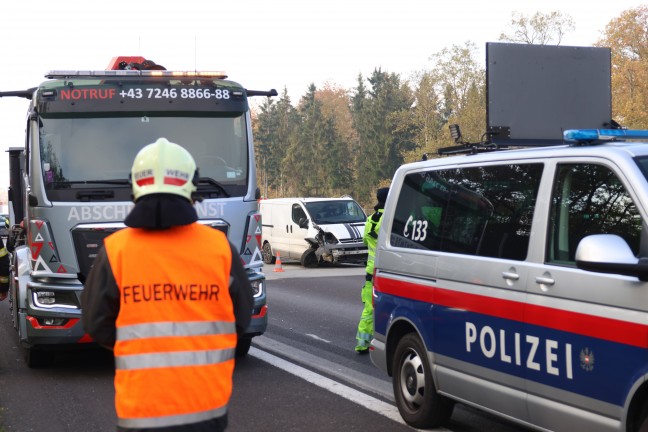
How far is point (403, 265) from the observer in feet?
21.2

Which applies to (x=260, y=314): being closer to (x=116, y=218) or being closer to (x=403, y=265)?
(x=116, y=218)

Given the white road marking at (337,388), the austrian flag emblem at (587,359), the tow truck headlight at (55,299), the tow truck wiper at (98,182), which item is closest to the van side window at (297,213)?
the white road marking at (337,388)

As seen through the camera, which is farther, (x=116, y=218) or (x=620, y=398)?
(x=116, y=218)

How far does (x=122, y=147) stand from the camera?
9.06 m

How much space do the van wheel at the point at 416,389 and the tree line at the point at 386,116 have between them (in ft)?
141

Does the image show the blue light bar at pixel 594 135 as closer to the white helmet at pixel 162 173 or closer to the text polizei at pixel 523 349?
the text polizei at pixel 523 349

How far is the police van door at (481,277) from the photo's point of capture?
508 cm

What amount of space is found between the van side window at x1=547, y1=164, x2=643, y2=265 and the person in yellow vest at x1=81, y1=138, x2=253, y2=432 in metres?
2.30

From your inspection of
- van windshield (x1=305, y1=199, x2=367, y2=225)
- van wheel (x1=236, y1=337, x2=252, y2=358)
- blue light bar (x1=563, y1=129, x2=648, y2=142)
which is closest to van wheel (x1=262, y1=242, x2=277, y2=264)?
van windshield (x1=305, y1=199, x2=367, y2=225)

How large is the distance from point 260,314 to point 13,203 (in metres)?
4.67

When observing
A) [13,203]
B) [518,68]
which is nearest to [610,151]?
[518,68]

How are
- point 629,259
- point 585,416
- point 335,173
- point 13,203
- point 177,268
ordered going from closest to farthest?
point 177,268 < point 629,259 < point 585,416 < point 13,203 < point 335,173

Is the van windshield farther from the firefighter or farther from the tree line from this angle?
the tree line

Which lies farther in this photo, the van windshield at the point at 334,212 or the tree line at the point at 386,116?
the tree line at the point at 386,116
